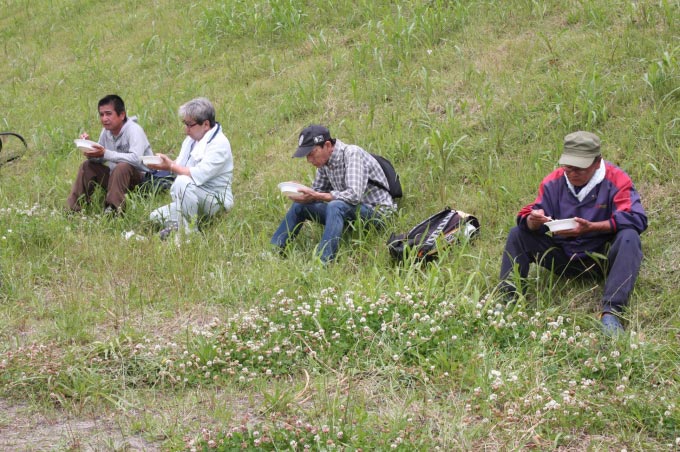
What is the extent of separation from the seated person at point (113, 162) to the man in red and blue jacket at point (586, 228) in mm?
3841

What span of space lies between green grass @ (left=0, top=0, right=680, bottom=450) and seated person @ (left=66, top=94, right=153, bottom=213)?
26 centimetres

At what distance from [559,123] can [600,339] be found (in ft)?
9.26

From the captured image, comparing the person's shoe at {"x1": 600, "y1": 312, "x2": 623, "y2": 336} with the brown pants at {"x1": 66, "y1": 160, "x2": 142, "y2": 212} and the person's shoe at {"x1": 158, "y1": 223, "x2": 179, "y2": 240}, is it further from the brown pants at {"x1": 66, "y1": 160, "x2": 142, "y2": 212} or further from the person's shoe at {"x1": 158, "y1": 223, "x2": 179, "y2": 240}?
the brown pants at {"x1": 66, "y1": 160, "x2": 142, "y2": 212}

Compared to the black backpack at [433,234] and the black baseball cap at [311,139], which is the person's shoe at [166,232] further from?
the black backpack at [433,234]

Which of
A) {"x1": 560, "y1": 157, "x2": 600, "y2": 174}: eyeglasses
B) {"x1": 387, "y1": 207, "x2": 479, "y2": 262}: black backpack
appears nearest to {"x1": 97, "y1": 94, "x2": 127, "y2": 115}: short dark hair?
{"x1": 387, "y1": 207, "x2": 479, "y2": 262}: black backpack

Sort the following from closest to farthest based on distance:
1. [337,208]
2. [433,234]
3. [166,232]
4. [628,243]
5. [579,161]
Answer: [628,243] → [579,161] → [433,234] → [337,208] → [166,232]

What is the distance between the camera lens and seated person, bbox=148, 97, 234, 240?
712cm

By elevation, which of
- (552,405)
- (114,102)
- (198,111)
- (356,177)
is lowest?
(552,405)

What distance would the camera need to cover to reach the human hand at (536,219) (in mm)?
5070

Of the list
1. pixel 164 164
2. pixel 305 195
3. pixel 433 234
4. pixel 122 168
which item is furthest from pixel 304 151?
pixel 122 168

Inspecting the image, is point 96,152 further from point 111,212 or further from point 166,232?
point 166,232

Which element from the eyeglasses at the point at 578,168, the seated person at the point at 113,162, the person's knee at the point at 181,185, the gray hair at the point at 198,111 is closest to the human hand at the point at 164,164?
the person's knee at the point at 181,185

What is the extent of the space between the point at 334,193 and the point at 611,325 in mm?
2430

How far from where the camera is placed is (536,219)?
16.8 ft
